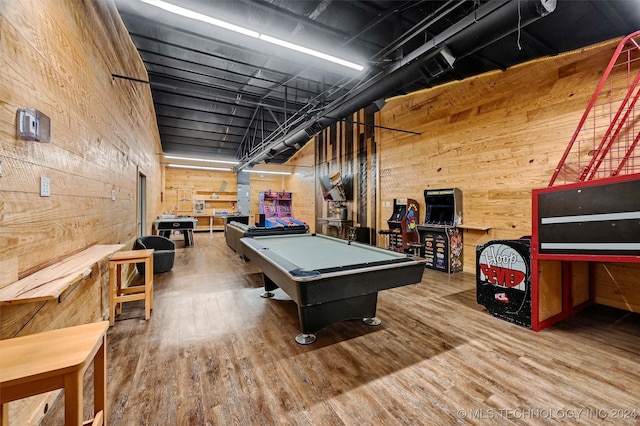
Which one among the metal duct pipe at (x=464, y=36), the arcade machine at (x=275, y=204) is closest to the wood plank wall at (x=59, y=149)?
the metal duct pipe at (x=464, y=36)

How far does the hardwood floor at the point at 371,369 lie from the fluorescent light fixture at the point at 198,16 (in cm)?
303

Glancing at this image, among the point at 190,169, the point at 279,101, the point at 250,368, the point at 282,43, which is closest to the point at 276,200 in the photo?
the point at 190,169

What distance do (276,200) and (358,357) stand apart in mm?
10456

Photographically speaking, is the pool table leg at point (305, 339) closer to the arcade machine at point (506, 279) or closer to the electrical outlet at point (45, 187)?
the arcade machine at point (506, 279)

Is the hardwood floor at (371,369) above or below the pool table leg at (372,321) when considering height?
below

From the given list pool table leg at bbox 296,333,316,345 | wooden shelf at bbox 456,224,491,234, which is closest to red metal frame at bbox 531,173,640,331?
wooden shelf at bbox 456,224,491,234

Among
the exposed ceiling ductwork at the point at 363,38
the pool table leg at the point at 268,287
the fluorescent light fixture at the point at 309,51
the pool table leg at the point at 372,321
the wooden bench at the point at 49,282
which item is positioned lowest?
the pool table leg at the point at 372,321

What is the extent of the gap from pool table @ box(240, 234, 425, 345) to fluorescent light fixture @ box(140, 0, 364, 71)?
7.60 feet

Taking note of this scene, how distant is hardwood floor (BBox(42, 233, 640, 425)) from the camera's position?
5.13 feet

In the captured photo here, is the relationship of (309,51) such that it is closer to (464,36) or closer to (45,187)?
(464,36)

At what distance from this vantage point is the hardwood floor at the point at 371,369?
1.56 meters

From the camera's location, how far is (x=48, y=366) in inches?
36.4

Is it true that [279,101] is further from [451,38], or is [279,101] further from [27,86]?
[27,86]

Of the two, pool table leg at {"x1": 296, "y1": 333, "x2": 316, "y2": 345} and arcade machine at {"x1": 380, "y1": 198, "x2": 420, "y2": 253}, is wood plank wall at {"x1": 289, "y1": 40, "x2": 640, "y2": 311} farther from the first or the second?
pool table leg at {"x1": 296, "y1": 333, "x2": 316, "y2": 345}
